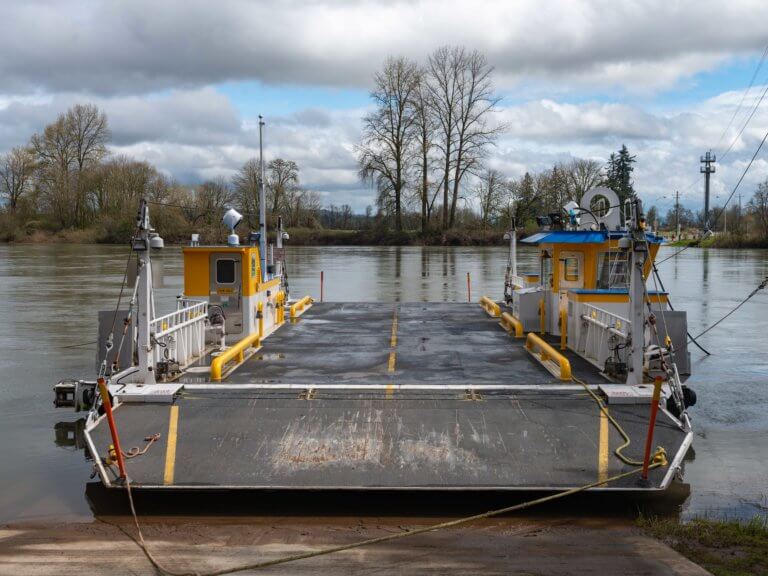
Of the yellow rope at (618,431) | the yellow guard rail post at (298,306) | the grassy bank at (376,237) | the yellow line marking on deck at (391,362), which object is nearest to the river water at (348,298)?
the yellow rope at (618,431)

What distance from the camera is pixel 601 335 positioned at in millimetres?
11492

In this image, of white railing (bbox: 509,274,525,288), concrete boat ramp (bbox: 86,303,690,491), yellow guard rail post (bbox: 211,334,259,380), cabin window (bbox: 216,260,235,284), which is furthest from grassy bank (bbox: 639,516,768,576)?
white railing (bbox: 509,274,525,288)

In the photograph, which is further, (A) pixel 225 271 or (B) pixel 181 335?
(A) pixel 225 271

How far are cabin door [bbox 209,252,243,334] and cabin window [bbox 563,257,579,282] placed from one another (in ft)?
20.9

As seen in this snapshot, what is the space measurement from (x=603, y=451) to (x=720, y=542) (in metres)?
1.38

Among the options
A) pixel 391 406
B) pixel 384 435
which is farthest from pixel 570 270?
pixel 384 435

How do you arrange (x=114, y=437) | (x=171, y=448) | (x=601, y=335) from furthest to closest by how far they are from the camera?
(x=601, y=335), (x=171, y=448), (x=114, y=437)

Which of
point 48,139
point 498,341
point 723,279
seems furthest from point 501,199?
point 498,341

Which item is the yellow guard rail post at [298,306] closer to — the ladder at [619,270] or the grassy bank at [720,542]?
the ladder at [619,270]

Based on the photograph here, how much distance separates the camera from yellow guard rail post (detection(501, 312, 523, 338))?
1467 centimetres

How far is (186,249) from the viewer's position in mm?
14430

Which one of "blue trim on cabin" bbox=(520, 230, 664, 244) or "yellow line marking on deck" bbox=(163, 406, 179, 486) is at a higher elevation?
"blue trim on cabin" bbox=(520, 230, 664, 244)

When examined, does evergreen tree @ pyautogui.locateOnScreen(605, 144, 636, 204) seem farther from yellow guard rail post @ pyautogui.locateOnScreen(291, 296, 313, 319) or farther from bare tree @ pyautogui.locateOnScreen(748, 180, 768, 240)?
yellow guard rail post @ pyautogui.locateOnScreen(291, 296, 313, 319)

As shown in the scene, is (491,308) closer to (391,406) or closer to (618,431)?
(391,406)
